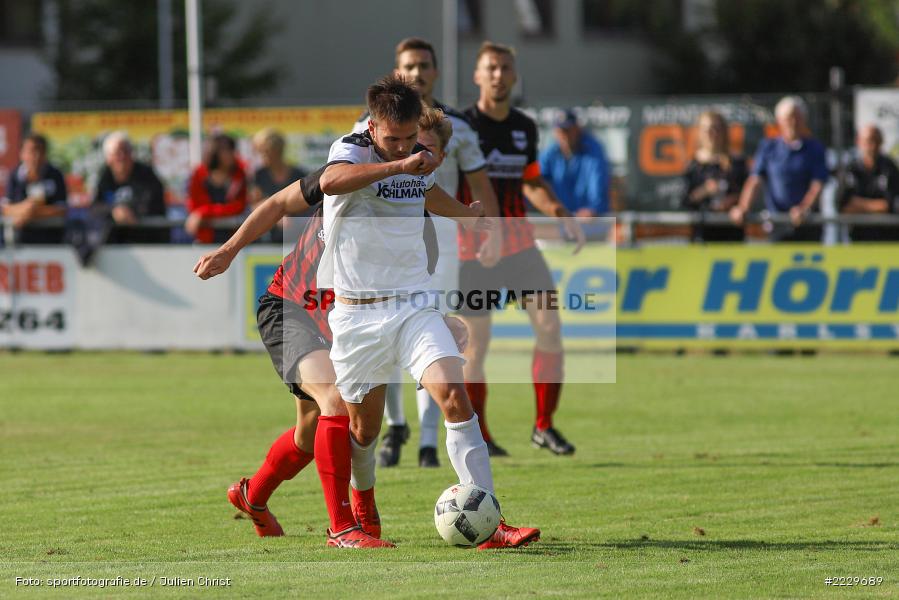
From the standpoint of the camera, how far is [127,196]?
17.2 metres

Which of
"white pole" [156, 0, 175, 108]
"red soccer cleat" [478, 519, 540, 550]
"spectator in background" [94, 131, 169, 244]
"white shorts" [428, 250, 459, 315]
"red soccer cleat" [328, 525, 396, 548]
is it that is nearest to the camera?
"red soccer cleat" [478, 519, 540, 550]

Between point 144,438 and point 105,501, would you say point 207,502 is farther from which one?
point 144,438

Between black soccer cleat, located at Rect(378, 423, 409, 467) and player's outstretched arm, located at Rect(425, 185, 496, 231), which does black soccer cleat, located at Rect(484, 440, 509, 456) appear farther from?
player's outstretched arm, located at Rect(425, 185, 496, 231)

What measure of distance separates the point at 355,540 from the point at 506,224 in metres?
3.57

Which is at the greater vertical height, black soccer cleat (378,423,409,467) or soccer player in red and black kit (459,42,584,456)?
soccer player in red and black kit (459,42,584,456)

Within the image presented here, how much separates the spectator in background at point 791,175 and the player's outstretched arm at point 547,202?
616cm

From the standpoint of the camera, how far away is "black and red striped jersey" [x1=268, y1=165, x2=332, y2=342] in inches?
281

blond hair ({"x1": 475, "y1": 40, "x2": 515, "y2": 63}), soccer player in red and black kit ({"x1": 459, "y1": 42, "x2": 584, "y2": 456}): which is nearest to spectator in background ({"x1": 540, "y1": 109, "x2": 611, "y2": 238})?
soccer player in red and black kit ({"x1": 459, "y1": 42, "x2": 584, "y2": 456})

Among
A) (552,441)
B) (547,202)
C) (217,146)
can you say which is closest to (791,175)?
(217,146)

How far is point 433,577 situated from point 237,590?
80 centimetres

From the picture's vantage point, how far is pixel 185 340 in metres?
16.9

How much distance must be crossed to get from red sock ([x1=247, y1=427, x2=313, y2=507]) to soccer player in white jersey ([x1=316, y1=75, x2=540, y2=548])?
0.51 meters

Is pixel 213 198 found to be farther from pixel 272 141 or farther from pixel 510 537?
pixel 510 537

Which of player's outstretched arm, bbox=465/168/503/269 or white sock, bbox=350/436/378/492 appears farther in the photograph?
player's outstretched arm, bbox=465/168/503/269
